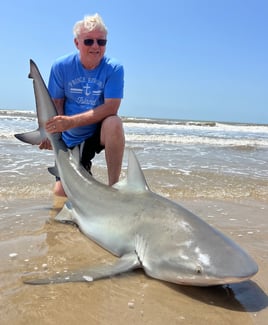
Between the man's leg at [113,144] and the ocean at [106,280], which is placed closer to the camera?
the ocean at [106,280]

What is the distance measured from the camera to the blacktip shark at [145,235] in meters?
2.11

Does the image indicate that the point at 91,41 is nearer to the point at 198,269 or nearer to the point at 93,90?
the point at 93,90

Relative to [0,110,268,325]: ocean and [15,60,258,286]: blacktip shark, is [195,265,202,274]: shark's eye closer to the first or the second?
[15,60,258,286]: blacktip shark

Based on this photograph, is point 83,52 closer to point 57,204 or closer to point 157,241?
point 57,204

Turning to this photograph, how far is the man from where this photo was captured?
397 cm

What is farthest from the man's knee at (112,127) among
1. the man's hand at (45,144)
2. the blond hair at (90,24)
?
the blond hair at (90,24)

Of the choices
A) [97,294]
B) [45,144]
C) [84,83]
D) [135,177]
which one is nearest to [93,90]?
[84,83]

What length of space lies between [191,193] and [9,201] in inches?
87.2

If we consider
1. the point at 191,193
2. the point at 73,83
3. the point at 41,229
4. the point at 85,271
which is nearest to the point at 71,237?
the point at 41,229

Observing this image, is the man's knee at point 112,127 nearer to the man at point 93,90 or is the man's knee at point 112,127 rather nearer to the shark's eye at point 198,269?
the man at point 93,90

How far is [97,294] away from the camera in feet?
7.12

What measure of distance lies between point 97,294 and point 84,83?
2.55 metres

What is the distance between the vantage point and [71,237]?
317 cm

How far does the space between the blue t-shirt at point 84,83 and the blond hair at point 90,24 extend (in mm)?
280
